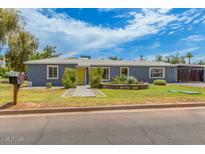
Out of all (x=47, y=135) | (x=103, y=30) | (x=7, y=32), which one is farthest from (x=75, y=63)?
(x=47, y=135)

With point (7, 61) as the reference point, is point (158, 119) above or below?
below

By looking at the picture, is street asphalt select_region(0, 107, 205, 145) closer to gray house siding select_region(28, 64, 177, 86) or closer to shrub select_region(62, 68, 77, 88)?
shrub select_region(62, 68, 77, 88)

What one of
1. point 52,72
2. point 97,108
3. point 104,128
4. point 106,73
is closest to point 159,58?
point 106,73

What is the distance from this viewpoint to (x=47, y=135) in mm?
5258

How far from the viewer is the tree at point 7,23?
55.0 ft

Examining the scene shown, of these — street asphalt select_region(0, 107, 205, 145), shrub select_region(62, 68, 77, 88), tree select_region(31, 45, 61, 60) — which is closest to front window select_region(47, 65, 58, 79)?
shrub select_region(62, 68, 77, 88)

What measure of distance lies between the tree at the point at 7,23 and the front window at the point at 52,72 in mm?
5997

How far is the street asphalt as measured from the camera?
193 inches

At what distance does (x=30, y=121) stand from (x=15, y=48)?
30786 millimetres

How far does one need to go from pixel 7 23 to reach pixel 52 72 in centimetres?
772

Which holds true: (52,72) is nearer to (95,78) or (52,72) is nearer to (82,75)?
(82,75)

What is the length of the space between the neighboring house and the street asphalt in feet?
52.2

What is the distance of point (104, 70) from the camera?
25344 mm

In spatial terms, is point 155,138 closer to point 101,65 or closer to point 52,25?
point 52,25
